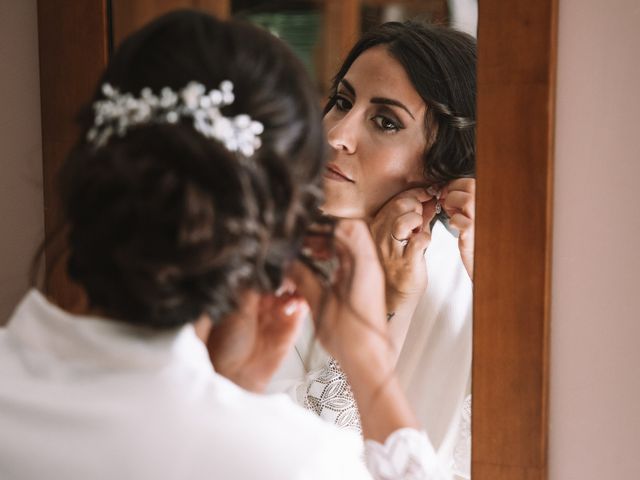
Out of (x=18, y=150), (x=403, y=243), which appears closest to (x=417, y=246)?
(x=403, y=243)

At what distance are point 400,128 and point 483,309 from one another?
227 millimetres

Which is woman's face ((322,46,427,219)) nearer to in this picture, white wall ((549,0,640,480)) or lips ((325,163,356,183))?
lips ((325,163,356,183))

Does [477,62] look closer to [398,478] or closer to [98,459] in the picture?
[398,478]

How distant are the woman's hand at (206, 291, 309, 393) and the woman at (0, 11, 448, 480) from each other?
0.51 ft

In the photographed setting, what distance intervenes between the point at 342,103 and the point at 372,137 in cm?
6

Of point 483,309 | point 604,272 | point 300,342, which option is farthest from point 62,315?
point 604,272

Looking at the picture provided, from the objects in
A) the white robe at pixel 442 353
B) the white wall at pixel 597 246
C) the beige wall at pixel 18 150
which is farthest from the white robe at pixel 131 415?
the beige wall at pixel 18 150

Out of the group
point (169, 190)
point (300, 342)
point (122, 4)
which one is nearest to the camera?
point (169, 190)

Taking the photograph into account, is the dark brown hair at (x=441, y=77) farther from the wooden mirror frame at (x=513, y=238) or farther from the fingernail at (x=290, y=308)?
the fingernail at (x=290, y=308)

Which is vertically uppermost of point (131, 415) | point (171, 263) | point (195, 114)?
point (195, 114)

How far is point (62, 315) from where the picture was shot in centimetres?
62

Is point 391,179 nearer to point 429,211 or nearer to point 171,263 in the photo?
point 429,211

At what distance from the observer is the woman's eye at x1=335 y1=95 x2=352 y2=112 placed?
896 mm

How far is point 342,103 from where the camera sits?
0.90 meters
